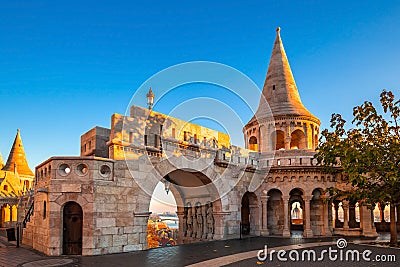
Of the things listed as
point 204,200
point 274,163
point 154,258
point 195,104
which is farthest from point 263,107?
point 154,258

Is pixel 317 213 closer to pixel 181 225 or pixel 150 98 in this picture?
pixel 181 225

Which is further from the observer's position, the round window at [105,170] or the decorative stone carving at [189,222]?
the decorative stone carving at [189,222]

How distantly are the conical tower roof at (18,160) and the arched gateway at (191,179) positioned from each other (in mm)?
26358

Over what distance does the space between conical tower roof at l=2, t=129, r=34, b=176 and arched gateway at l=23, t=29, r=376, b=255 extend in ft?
86.5

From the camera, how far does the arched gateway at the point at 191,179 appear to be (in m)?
11.6

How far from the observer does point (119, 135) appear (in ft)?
41.1

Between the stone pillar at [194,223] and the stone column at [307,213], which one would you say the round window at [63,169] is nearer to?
the stone pillar at [194,223]

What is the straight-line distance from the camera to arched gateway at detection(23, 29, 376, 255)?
11.6m

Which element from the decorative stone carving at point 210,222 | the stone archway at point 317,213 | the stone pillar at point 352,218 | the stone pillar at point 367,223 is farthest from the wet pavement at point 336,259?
the stone pillar at point 352,218

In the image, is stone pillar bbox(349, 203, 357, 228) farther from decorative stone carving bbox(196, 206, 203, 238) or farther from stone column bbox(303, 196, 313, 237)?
decorative stone carving bbox(196, 206, 203, 238)

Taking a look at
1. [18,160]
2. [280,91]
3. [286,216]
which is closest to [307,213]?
[286,216]

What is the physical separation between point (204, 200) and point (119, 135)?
22.1 feet

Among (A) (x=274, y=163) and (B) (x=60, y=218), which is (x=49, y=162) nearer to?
(B) (x=60, y=218)

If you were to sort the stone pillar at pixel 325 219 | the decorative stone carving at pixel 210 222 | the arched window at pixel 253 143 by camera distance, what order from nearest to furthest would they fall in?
the decorative stone carving at pixel 210 222 → the stone pillar at pixel 325 219 → the arched window at pixel 253 143
